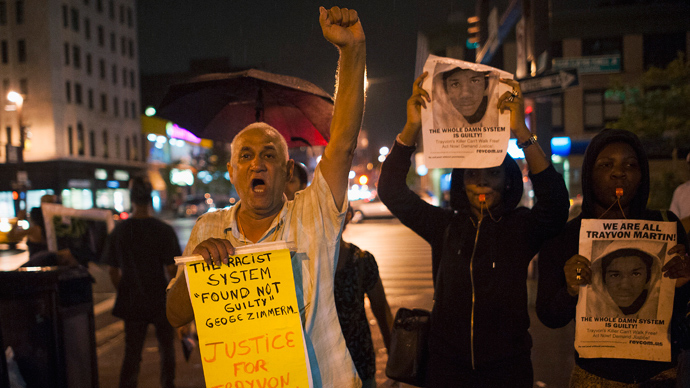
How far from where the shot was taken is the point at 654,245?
2.13 m

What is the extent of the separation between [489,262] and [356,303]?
2.35 feet

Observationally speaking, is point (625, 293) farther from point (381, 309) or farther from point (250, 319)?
point (250, 319)

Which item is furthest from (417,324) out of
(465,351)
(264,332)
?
(264,332)

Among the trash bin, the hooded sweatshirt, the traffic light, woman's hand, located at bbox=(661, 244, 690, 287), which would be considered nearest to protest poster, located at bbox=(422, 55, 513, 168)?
the hooded sweatshirt

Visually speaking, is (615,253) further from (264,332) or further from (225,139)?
(225,139)

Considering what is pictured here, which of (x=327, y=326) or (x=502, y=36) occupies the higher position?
(x=502, y=36)

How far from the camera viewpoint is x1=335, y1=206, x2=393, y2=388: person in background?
8.08 ft

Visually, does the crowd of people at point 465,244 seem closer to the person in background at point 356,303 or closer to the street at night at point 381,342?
the person in background at point 356,303

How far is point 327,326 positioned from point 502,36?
18.7ft

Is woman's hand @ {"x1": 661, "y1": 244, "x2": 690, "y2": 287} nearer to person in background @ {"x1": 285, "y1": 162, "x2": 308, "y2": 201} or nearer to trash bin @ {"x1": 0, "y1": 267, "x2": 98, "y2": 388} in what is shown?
person in background @ {"x1": 285, "y1": 162, "x2": 308, "y2": 201}

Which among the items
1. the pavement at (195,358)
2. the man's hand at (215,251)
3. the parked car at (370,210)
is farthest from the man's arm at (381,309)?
the parked car at (370,210)

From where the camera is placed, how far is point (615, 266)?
7.11 feet

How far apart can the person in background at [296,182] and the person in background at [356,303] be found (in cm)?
77

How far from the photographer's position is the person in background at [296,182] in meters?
3.32
